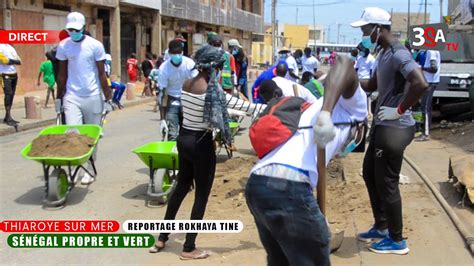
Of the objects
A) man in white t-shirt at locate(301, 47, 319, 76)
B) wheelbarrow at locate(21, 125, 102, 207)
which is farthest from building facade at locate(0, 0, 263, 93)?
wheelbarrow at locate(21, 125, 102, 207)

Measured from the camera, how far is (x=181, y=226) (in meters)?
5.10

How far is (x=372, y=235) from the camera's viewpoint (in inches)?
196

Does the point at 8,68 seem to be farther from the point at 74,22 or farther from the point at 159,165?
the point at 159,165

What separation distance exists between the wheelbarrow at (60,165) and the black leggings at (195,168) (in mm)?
1570

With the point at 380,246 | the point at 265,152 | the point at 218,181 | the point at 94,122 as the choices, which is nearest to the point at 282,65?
the point at 218,181

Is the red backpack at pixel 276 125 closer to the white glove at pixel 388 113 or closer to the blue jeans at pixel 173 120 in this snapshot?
the white glove at pixel 388 113

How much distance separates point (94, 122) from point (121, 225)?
76.5 inches

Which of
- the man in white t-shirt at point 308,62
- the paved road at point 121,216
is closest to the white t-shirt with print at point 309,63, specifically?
the man in white t-shirt at point 308,62

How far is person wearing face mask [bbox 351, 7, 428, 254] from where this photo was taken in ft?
14.5

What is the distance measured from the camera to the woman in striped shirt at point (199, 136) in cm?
471

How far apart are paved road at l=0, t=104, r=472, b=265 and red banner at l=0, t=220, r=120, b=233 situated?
0.14 metres

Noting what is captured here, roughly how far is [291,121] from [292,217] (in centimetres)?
46

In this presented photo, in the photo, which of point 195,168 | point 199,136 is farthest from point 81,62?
point 195,168

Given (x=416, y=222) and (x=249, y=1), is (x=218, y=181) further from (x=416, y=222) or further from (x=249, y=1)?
(x=249, y=1)
